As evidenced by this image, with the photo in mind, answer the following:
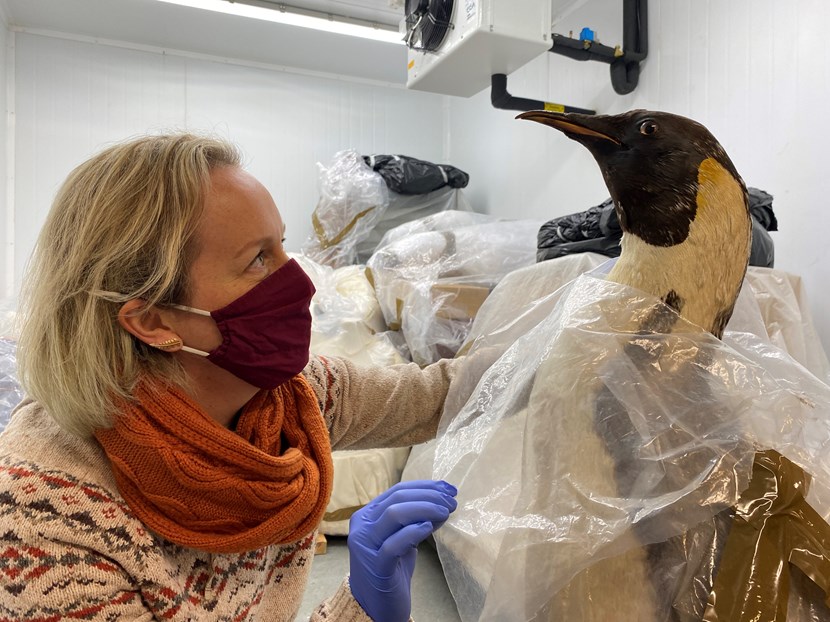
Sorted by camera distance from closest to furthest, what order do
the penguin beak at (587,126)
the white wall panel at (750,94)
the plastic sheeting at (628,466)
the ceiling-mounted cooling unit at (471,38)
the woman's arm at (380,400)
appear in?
1. the plastic sheeting at (628,466)
2. the penguin beak at (587,126)
3. the woman's arm at (380,400)
4. the white wall panel at (750,94)
5. the ceiling-mounted cooling unit at (471,38)

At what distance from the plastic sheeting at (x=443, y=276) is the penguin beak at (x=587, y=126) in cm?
145

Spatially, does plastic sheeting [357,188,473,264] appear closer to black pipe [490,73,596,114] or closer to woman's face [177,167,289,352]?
black pipe [490,73,596,114]

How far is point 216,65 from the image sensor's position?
3.52 metres

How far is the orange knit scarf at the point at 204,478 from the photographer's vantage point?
80 cm

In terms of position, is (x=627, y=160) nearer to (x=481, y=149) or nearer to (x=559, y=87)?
(x=559, y=87)

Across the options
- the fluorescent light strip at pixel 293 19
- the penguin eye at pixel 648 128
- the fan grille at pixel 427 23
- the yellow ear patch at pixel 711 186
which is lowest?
the yellow ear patch at pixel 711 186

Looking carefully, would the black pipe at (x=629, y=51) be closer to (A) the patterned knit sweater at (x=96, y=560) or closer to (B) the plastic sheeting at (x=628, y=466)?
(B) the plastic sheeting at (x=628, y=466)

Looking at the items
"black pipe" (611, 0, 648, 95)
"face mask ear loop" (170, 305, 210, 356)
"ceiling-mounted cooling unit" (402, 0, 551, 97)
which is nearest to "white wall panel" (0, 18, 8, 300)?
"ceiling-mounted cooling unit" (402, 0, 551, 97)

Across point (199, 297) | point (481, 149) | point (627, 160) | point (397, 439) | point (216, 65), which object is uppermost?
point (216, 65)

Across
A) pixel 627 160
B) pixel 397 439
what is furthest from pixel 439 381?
pixel 627 160

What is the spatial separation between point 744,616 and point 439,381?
70 centimetres

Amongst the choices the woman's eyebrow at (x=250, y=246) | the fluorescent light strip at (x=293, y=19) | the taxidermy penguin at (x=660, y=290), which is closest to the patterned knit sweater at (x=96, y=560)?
the woman's eyebrow at (x=250, y=246)

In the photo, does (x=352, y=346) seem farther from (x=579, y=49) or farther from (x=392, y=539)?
(x=392, y=539)

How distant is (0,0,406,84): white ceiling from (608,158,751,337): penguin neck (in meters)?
2.58
